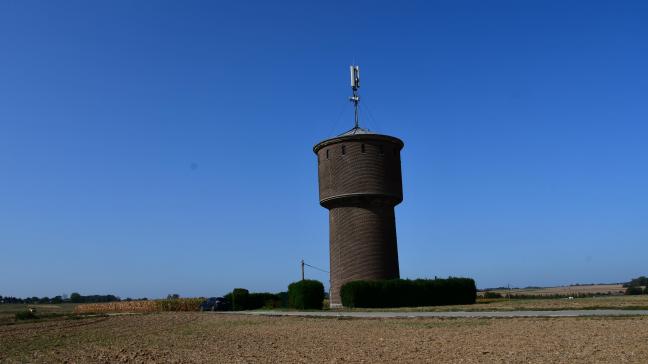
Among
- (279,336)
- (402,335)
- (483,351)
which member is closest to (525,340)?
(483,351)

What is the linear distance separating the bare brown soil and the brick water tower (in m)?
15.2

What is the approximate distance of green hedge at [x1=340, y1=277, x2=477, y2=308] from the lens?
3195 centimetres

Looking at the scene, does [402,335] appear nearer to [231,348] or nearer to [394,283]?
[231,348]

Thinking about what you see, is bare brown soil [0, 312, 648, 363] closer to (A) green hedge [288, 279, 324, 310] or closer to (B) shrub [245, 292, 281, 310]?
(A) green hedge [288, 279, 324, 310]

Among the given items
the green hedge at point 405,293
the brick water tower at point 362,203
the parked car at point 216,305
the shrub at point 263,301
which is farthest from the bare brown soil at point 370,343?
the shrub at point 263,301

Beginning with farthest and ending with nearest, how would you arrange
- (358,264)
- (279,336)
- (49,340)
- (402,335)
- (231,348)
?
(358,264)
(49,340)
(279,336)
(402,335)
(231,348)

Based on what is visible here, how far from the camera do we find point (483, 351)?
38.9 feet

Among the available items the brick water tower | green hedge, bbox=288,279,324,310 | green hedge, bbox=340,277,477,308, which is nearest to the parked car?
green hedge, bbox=288,279,324,310

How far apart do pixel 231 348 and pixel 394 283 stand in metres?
19.6

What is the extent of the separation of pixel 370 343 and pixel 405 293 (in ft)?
62.7

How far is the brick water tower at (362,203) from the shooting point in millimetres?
34781

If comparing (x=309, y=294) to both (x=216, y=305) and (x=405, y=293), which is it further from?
(x=216, y=305)

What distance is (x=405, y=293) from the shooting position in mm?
32656

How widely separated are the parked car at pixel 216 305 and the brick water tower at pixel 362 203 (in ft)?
27.6
